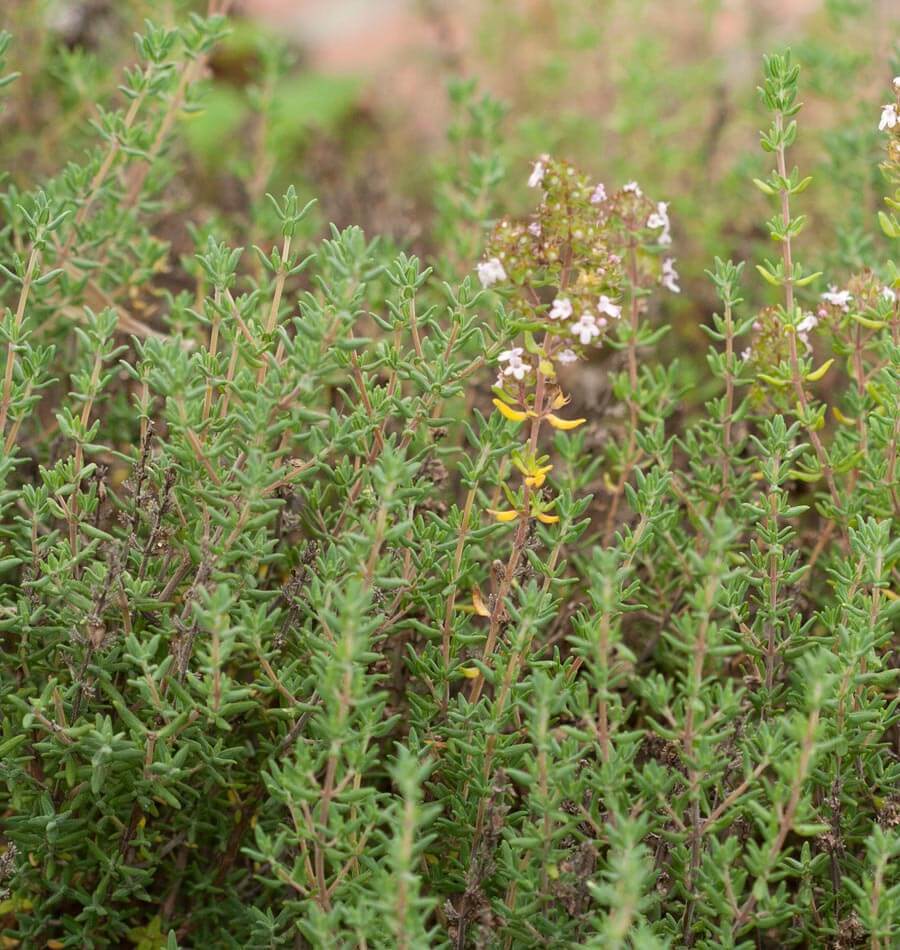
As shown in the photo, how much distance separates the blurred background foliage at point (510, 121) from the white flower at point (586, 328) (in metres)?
1.13

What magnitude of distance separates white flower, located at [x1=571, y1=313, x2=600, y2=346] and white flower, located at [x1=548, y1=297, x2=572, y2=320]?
0.08 feet

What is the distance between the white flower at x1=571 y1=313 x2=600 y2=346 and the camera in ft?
6.66

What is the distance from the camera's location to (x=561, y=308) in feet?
6.68

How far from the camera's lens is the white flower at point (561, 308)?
6.68 feet

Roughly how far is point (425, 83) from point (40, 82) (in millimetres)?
2466

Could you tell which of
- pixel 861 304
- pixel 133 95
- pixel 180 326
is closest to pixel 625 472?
pixel 861 304

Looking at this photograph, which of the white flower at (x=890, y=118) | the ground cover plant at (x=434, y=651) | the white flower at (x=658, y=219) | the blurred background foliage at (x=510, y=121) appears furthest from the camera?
the blurred background foliage at (x=510, y=121)

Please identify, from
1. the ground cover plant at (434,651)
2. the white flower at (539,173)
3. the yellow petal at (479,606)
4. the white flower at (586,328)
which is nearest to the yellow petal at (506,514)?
the ground cover plant at (434,651)

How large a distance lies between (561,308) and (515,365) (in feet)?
0.50

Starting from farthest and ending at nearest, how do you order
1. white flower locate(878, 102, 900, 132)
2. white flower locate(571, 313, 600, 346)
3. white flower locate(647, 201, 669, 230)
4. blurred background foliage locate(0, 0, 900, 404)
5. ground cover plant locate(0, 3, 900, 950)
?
blurred background foliage locate(0, 0, 900, 404)
white flower locate(647, 201, 669, 230)
white flower locate(878, 102, 900, 132)
white flower locate(571, 313, 600, 346)
ground cover plant locate(0, 3, 900, 950)

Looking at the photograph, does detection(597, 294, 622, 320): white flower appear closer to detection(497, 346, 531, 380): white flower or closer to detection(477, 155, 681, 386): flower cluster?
detection(477, 155, 681, 386): flower cluster

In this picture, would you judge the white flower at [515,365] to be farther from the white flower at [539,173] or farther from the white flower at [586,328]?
the white flower at [539,173]

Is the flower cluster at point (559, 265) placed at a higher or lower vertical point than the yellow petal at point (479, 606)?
higher

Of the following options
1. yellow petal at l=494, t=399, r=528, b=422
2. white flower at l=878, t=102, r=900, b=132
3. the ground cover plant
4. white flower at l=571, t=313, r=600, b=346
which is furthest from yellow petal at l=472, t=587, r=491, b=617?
white flower at l=878, t=102, r=900, b=132
